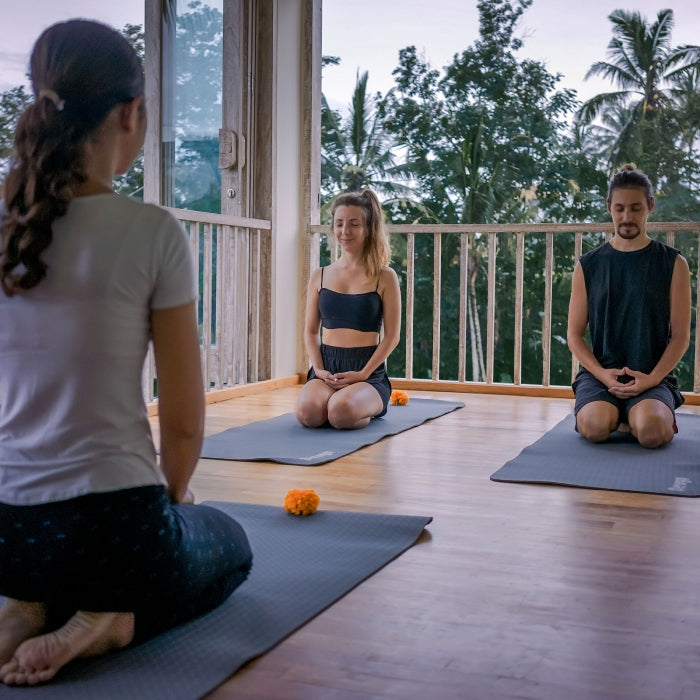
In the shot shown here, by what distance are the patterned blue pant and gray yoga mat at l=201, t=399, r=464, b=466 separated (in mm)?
1400

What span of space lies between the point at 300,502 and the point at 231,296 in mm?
2674

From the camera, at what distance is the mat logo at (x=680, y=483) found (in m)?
2.39

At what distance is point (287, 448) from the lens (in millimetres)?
2967

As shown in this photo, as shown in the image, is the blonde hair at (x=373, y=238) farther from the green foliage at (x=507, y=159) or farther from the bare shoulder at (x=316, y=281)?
the green foliage at (x=507, y=159)

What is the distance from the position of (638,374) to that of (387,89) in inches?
543

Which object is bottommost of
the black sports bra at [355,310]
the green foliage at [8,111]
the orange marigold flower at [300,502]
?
the orange marigold flower at [300,502]

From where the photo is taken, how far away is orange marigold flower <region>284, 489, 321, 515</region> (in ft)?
6.68

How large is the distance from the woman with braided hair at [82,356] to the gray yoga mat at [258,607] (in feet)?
0.18

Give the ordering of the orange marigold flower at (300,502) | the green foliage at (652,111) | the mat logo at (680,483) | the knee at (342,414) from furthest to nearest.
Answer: the green foliage at (652,111)
the knee at (342,414)
the mat logo at (680,483)
the orange marigold flower at (300,502)

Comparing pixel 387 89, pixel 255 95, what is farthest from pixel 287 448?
pixel 387 89

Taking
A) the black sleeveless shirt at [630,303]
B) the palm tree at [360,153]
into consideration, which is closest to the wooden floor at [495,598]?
→ the black sleeveless shirt at [630,303]

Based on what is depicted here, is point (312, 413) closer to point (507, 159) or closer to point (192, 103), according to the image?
point (192, 103)

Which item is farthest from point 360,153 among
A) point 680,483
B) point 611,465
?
point 680,483

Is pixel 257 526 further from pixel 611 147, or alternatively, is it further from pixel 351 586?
pixel 611 147
